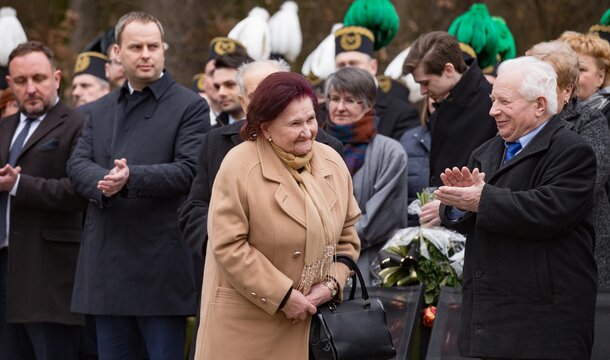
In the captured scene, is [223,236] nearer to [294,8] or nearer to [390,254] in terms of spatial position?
[390,254]

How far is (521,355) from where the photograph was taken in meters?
5.01

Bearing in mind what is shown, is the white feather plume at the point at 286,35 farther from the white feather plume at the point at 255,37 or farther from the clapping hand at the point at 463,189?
the clapping hand at the point at 463,189

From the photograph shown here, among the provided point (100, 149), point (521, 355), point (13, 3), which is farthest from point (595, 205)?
point (13, 3)

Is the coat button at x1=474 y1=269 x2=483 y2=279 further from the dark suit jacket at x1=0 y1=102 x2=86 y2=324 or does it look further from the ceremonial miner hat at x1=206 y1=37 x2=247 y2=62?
the ceremonial miner hat at x1=206 y1=37 x2=247 y2=62

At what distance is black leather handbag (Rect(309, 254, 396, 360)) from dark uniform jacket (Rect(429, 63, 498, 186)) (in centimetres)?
199

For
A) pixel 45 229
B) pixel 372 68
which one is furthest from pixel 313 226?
pixel 372 68

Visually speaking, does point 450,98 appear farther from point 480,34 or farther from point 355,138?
point 480,34

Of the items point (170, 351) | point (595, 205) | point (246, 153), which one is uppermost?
point (246, 153)

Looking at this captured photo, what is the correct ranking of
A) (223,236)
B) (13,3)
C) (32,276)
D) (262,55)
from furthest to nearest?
(13,3) → (262,55) → (32,276) → (223,236)

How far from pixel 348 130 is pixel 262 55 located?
2.91 m

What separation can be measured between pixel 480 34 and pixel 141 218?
3331 mm

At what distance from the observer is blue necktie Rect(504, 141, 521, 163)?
17.4 feet

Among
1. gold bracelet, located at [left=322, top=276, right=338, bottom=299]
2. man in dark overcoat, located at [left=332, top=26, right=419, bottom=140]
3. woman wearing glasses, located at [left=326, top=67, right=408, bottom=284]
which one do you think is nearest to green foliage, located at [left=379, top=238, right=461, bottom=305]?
woman wearing glasses, located at [left=326, top=67, right=408, bottom=284]

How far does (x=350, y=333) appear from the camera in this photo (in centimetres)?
486
